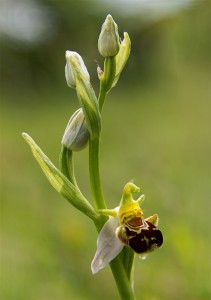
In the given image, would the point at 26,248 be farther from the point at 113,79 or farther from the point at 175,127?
the point at 175,127

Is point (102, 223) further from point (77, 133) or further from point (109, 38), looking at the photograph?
point (109, 38)

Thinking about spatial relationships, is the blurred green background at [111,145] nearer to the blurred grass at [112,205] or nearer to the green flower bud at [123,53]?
the blurred grass at [112,205]

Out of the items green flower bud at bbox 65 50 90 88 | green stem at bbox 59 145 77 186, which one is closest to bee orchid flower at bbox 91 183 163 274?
green stem at bbox 59 145 77 186

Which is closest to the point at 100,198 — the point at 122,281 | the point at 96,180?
the point at 96,180

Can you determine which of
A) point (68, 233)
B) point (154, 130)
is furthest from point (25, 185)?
point (154, 130)

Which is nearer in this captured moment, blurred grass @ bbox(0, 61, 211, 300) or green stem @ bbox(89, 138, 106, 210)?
green stem @ bbox(89, 138, 106, 210)

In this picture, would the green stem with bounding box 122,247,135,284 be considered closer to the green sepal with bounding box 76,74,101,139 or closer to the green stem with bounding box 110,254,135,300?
the green stem with bounding box 110,254,135,300
